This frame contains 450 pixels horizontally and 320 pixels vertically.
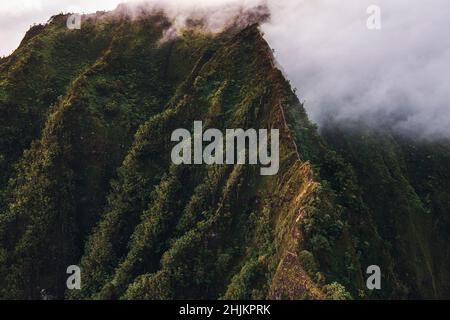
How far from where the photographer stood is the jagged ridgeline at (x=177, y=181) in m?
77.9

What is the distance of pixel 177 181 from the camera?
9094cm

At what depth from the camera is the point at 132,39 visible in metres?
111

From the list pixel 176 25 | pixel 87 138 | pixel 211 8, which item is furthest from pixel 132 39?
pixel 87 138

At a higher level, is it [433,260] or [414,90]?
[414,90]

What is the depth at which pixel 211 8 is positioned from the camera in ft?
365

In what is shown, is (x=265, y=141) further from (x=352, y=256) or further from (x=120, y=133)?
(x=120, y=133)

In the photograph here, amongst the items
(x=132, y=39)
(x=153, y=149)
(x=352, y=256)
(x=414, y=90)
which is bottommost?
(x=352, y=256)

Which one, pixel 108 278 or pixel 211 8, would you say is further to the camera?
pixel 211 8

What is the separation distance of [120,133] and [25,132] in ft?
56.5

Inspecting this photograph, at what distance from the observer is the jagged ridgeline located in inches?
3068
